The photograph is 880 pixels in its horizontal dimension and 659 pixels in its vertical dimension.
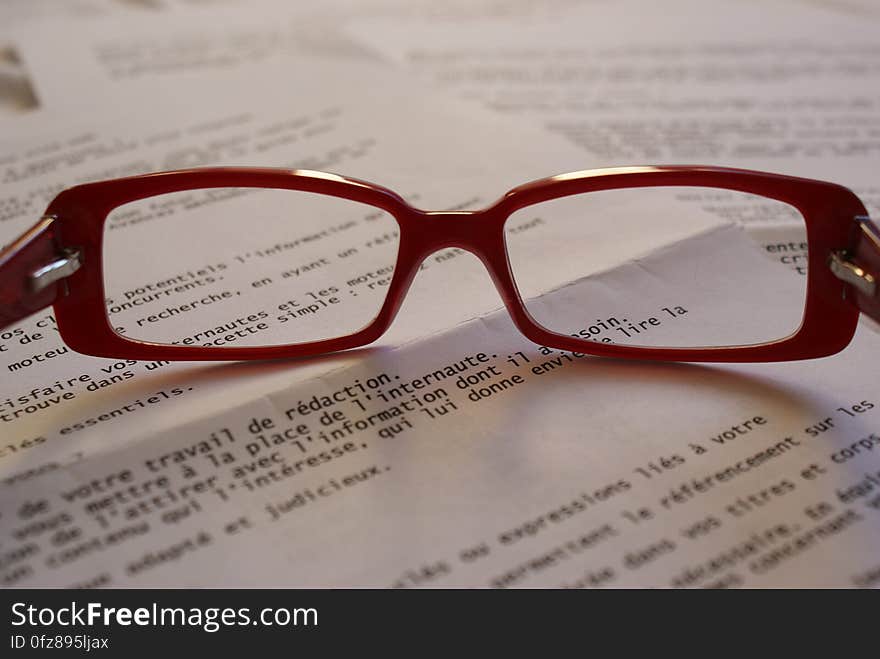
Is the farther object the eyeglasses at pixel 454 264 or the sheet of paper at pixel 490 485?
the eyeglasses at pixel 454 264

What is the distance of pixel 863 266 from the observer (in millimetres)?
495

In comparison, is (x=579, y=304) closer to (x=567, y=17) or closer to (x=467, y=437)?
(x=467, y=437)

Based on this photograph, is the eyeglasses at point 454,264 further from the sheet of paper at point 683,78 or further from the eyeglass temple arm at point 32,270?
the sheet of paper at point 683,78

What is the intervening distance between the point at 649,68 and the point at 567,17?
6.3 inches

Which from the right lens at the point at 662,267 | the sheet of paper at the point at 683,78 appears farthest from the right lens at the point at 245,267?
the sheet of paper at the point at 683,78

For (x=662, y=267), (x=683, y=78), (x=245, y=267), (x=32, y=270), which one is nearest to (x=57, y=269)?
(x=32, y=270)

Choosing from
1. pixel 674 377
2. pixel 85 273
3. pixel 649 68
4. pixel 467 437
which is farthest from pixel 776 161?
pixel 85 273

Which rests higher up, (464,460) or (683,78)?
(683,78)

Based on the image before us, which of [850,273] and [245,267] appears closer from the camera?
[850,273]

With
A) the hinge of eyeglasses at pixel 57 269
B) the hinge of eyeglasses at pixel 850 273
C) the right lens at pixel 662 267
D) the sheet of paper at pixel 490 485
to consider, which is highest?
the hinge of eyeglasses at pixel 57 269

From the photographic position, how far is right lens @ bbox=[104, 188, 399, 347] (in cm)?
57

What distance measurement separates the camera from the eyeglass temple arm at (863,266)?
0.48 m

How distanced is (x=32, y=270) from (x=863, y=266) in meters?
0.46

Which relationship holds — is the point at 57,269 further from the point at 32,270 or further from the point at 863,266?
the point at 863,266
